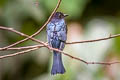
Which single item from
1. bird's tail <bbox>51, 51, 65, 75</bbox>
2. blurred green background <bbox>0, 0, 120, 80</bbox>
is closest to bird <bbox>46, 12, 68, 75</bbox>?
bird's tail <bbox>51, 51, 65, 75</bbox>

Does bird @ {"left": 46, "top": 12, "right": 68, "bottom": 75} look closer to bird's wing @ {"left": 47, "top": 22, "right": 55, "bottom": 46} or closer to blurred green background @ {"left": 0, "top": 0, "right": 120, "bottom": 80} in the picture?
bird's wing @ {"left": 47, "top": 22, "right": 55, "bottom": 46}

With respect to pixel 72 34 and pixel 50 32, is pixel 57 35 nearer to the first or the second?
pixel 50 32

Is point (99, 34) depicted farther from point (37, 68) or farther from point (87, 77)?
point (37, 68)

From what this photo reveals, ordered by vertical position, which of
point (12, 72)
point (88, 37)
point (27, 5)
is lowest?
point (12, 72)

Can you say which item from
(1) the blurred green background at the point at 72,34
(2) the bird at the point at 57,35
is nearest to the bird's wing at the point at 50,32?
(2) the bird at the point at 57,35

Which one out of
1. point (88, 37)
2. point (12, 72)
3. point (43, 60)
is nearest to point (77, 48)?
point (88, 37)

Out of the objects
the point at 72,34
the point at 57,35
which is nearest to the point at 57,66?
the point at 57,35

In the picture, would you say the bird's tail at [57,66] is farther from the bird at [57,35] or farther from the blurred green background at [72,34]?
the blurred green background at [72,34]

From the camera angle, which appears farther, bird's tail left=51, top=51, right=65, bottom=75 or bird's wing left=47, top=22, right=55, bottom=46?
bird's wing left=47, top=22, right=55, bottom=46
